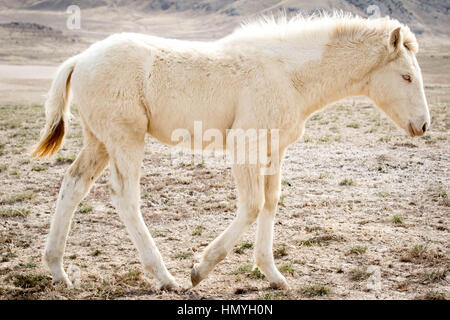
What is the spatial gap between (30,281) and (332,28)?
13.5 feet

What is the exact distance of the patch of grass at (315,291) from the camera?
4.66m

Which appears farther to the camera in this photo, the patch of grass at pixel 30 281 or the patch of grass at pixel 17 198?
the patch of grass at pixel 17 198

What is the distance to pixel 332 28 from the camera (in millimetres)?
4848

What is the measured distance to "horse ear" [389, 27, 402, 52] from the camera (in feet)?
15.1

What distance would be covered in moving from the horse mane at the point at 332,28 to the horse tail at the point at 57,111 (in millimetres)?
1783

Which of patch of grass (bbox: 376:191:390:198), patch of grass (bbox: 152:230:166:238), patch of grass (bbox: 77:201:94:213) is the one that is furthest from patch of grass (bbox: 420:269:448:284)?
patch of grass (bbox: 77:201:94:213)

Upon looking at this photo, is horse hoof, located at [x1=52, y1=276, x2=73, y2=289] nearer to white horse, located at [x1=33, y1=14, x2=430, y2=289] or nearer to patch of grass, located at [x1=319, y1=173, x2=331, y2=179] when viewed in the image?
white horse, located at [x1=33, y1=14, x2=430, y2=289]

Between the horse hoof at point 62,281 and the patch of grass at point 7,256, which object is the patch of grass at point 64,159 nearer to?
the patch of grass at point 7,256

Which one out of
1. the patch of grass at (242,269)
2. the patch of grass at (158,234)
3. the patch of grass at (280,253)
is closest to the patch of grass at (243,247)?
the patch of grass at (280,253)

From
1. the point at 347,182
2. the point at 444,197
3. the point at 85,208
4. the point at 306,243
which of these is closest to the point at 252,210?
the point at 306,243

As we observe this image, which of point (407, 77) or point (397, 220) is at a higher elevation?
point (407, 77)

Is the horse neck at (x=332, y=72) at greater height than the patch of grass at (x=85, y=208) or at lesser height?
greater

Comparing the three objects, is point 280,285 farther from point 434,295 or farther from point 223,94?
point 223,94

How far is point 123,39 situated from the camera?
4.62m
